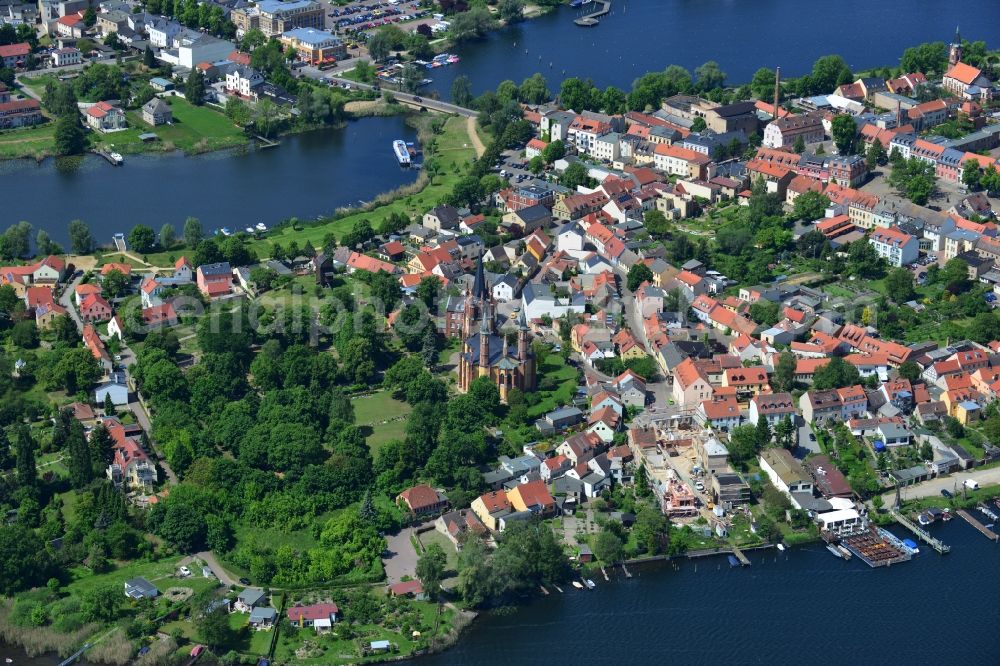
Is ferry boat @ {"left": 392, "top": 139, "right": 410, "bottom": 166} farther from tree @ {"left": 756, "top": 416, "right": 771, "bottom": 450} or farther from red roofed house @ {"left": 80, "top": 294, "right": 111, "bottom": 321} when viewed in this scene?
tree @ {"left": 756, "top": 416, "right": 771, "bottom": 450}

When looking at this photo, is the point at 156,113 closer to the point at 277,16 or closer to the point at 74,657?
the point at 277,16

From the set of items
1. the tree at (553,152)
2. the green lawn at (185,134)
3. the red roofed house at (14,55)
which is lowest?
the green lawn at (185,134)

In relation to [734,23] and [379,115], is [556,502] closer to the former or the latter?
[379,115]

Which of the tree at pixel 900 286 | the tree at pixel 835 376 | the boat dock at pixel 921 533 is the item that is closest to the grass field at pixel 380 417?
the tree at pixel 835 376

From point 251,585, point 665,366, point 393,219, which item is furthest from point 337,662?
point 393,219

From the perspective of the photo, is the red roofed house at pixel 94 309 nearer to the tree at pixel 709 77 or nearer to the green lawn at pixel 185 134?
the green lawn at pixel 185 134

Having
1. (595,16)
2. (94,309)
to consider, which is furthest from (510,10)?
(94,309)
